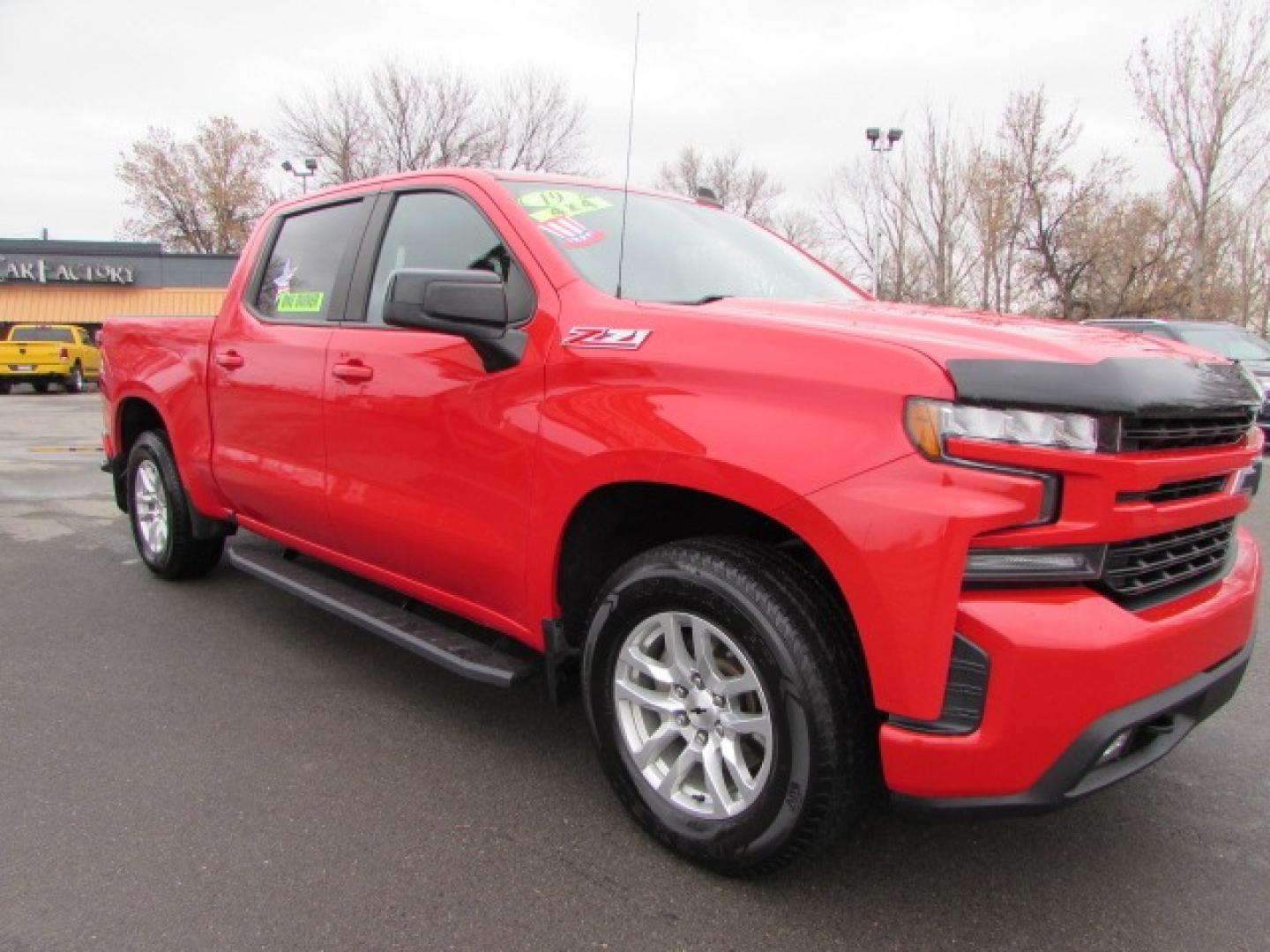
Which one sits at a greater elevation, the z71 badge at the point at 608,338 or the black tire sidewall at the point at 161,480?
the z71 badge at the point at 608,338

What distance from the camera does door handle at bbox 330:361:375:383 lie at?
313 centimetres

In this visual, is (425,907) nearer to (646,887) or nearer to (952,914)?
(646,887)

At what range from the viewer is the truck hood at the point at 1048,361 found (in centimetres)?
183

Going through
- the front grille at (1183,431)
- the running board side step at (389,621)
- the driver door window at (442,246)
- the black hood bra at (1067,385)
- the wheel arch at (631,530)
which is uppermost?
the driver door window at (442,246)

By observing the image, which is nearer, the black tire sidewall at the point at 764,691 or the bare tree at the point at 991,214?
the black tire sidewall at the point at 764,691

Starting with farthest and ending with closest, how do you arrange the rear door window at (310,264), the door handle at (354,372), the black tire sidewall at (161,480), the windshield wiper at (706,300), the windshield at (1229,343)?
the windshield at (1229,343), the black tire sidewall at (161,480), the rear door window at (310,264), the door handle at (354,372), the windshield wiper at (706,300)

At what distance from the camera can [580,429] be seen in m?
2.45

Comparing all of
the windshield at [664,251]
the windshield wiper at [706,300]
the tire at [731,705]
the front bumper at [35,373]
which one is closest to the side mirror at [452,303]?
the windshield at [664,251]

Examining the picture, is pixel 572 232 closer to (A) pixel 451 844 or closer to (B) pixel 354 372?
(B) pixel 354 372

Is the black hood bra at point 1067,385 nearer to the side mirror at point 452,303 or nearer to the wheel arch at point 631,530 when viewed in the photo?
the wheel arch at point 631,530

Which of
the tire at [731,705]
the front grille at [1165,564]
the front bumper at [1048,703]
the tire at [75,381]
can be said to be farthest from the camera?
the tire at [75,381]

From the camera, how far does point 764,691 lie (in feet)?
6.99

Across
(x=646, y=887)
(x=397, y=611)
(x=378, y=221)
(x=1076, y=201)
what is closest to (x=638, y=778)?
(x=646, y=887)

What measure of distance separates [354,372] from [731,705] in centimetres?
181
